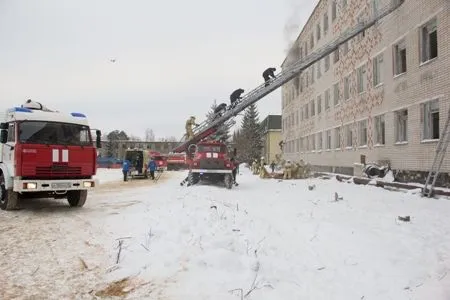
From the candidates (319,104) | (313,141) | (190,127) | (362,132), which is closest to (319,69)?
(319,104)

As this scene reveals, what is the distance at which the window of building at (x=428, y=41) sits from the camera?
52.2 ft

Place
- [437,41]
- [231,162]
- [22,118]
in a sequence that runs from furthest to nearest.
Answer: [231,162] → [437,41] → [22,118]

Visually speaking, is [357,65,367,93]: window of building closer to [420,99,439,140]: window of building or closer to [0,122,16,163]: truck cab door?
[420,99,439,140]: window of building

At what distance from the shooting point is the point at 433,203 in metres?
12.1

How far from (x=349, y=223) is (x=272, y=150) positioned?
203ft

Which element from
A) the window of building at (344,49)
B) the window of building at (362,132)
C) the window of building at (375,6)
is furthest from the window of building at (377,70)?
the window of building at (344,49)

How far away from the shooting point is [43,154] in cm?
1134

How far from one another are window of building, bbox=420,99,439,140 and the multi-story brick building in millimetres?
35

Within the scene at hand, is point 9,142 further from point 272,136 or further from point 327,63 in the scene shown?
point 272,136

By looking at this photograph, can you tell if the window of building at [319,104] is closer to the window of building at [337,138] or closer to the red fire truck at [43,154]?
the window of building at [337,138]

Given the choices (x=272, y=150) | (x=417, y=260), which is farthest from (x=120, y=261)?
(x=272, y=150)

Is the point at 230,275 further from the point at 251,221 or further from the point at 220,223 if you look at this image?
the point at 251,221

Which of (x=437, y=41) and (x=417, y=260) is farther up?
(x=437, y=41)

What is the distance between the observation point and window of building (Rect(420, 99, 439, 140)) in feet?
51.8
